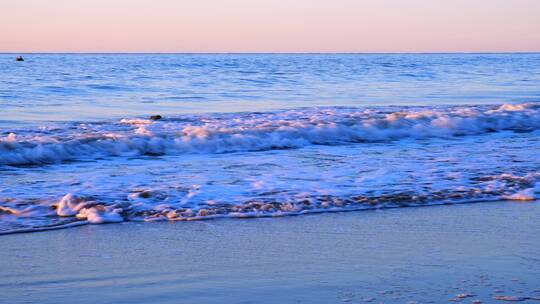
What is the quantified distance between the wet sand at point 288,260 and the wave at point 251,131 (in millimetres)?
4649

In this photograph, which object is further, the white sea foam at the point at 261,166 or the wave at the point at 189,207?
the white sea foam at the point at 261,166

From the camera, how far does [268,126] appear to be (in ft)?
40.8

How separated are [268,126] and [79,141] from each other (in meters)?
3.31

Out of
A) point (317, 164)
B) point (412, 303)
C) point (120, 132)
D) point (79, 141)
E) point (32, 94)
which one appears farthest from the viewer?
point (32, 94)

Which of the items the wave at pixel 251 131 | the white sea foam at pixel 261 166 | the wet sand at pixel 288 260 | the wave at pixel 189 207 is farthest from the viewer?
the wave at pixel 251 131

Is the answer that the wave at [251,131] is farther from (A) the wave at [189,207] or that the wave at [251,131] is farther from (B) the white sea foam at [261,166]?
(A) the wave at [189,207]

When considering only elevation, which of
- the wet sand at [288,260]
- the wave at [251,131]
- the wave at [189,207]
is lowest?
the wet sand at [288,260]

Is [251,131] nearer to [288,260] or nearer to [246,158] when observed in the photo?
[246,158]

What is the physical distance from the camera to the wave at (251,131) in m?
10.2

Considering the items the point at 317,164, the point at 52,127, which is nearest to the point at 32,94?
the point at 52,127

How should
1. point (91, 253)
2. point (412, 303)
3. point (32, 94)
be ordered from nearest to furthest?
1. point (412, 303)
2. point (91, 253)
3. point (32, 94)

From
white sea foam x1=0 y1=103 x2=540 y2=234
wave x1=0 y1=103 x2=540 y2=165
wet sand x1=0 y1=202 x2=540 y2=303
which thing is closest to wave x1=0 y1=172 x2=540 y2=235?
white sea foam x1=0 y1=103 x2=540 y2=234

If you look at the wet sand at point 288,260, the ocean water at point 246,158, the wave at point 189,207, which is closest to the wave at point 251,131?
the ocean water at point 246,158

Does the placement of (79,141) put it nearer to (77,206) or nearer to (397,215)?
(77,206)
